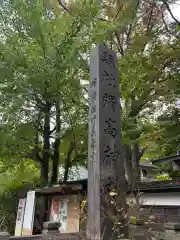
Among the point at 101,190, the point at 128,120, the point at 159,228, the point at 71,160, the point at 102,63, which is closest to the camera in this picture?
the point at 101,190

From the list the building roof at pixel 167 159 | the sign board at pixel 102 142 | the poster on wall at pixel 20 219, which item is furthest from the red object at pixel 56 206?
the sign board at pixel 102 142

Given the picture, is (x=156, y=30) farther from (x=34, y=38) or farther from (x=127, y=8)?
(x=34, y=38)

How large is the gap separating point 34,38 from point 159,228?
8.14 meters

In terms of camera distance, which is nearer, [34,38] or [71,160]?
[34,38]

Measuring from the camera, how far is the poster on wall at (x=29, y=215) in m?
10.6

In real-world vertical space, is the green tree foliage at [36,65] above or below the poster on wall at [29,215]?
above

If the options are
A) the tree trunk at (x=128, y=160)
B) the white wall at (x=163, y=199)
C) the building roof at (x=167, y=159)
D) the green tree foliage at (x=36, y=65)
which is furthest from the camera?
the tree trunk at (x=128, y=160)

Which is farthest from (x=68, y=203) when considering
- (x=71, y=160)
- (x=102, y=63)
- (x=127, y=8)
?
(x=127, y=8)

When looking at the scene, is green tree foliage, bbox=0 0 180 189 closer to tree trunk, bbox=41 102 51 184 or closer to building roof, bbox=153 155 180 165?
tree trunk, bbox=41 102 51 184

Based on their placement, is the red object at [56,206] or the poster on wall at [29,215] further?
the red object at [56,206]

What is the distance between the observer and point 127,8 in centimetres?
1239

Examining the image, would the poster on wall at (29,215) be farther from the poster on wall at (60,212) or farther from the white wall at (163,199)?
the white wall at (163,199)

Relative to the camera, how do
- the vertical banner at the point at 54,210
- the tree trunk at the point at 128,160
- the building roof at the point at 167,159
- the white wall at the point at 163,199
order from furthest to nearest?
the tree trunk at the point at 128,160
the building roof at the point at 167,159
the vertical banner at the point at 54,210
the white wall at the point at 163,199

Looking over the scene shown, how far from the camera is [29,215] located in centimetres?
1097
